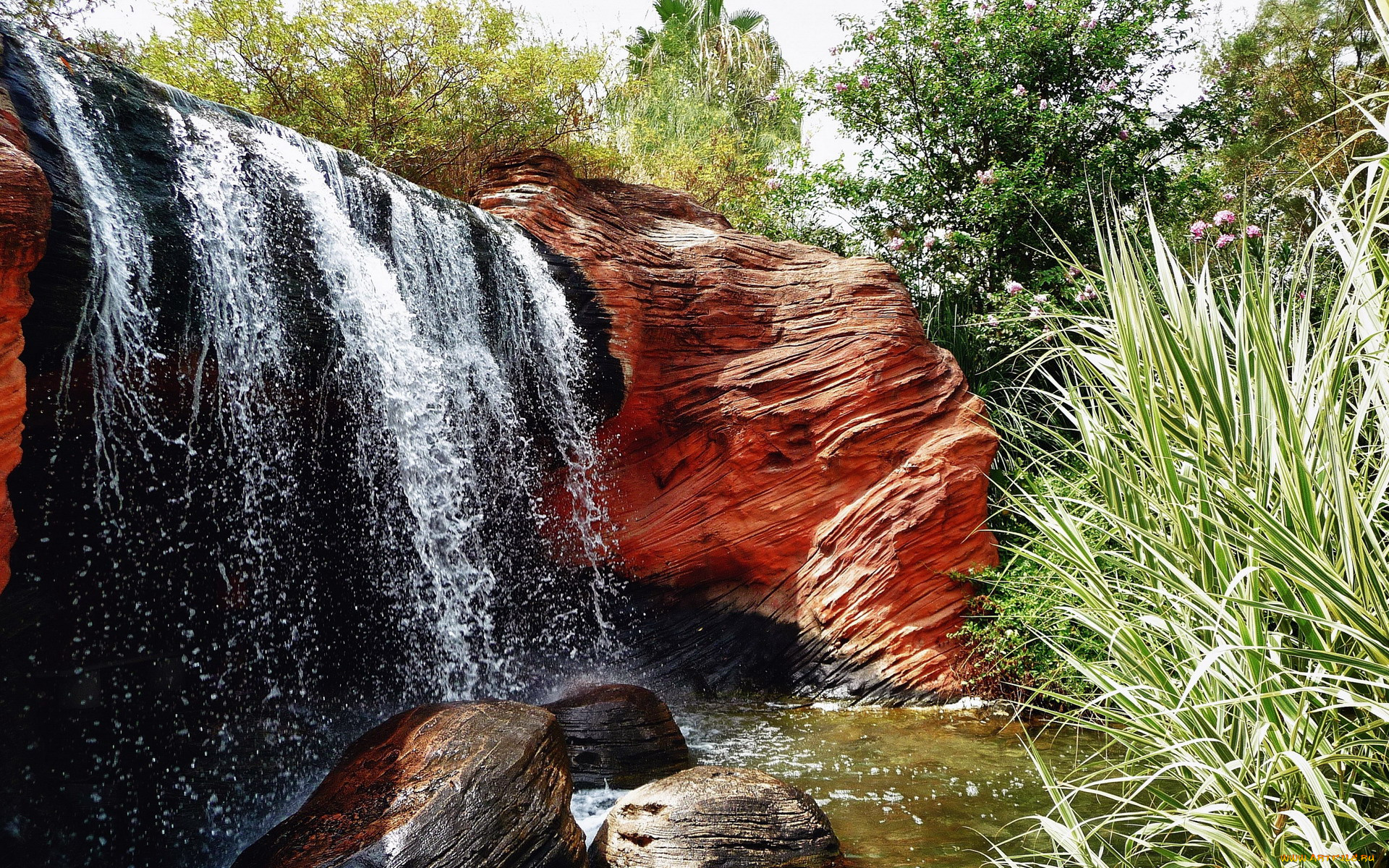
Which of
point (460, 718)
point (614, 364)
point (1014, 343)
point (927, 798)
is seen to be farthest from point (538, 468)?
point (1014, 343)

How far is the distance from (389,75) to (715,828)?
33.2 ft

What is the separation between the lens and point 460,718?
12.4 feet

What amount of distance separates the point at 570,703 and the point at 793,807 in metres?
1.75

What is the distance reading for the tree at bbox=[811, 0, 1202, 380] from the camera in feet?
31.5

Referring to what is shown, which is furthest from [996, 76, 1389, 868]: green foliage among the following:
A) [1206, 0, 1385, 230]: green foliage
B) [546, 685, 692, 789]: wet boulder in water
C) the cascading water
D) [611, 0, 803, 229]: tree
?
[1206, 0, 1385, 230]: green foliage

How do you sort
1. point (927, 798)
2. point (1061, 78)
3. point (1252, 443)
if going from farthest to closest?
point (1061, 78), point (927, 798), point (1252, 443)

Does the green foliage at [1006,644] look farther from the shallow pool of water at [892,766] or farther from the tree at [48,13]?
the tree at [48,13]

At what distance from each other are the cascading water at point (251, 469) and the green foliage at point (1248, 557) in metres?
3.98

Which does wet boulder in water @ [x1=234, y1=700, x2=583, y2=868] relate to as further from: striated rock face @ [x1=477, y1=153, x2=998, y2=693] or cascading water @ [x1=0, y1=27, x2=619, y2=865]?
striated rock face @ [x1=477, y1=153, x2=998, y2=693]

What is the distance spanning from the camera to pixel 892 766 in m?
5.05

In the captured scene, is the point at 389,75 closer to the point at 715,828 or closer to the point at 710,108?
the point at 710,108

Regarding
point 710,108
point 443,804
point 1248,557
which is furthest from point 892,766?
point 710,108

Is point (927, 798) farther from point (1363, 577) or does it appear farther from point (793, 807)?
point (1363, 577)

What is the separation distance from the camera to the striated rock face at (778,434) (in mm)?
6902
